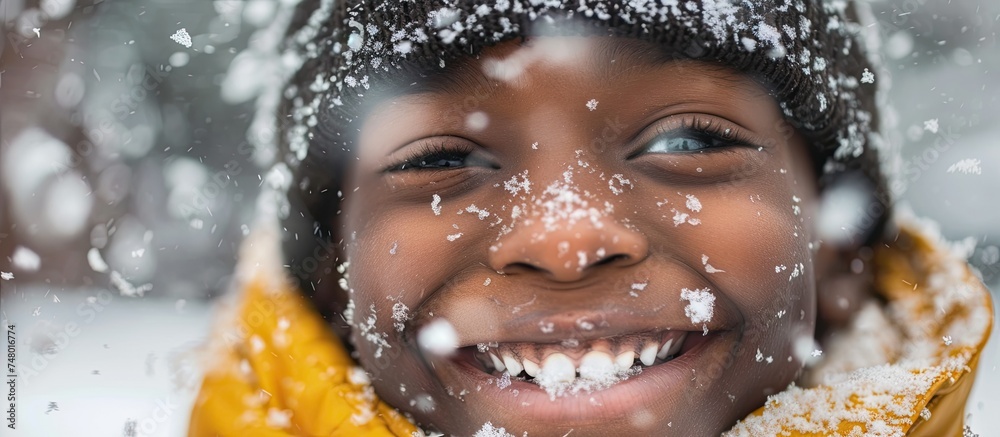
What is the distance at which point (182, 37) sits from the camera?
244 centimetres

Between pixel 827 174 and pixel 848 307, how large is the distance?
0.30 m

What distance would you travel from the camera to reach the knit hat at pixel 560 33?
109 cm

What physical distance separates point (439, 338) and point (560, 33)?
1.64ft

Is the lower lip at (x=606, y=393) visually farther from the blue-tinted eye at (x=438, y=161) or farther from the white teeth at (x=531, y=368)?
the blue-tinted eye at (x=438, y=161)

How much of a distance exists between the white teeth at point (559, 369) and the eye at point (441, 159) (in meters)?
0.31

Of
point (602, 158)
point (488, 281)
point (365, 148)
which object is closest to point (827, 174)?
point (602, 158)

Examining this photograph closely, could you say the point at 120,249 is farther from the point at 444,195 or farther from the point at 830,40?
the point at 830,40

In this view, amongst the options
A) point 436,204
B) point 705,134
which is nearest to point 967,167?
point 705,134

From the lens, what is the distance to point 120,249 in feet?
8.07

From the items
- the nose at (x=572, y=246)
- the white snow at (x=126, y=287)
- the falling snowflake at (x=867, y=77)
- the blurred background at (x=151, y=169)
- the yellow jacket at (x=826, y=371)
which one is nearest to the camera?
the nose at (x=572, y=246)

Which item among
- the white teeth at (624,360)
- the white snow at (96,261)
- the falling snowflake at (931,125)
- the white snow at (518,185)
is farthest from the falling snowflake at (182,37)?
the falling snowflake at (931,125)

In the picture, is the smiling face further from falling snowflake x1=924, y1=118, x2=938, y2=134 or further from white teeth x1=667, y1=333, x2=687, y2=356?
falling snowflake x1=924, y1=118, x2=938, y2=134

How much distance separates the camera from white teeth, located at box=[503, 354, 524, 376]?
1160 mm

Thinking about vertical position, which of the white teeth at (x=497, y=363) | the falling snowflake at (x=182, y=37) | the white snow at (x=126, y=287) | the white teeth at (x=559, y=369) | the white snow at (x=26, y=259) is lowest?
the white snow at (x=126, y=287)
